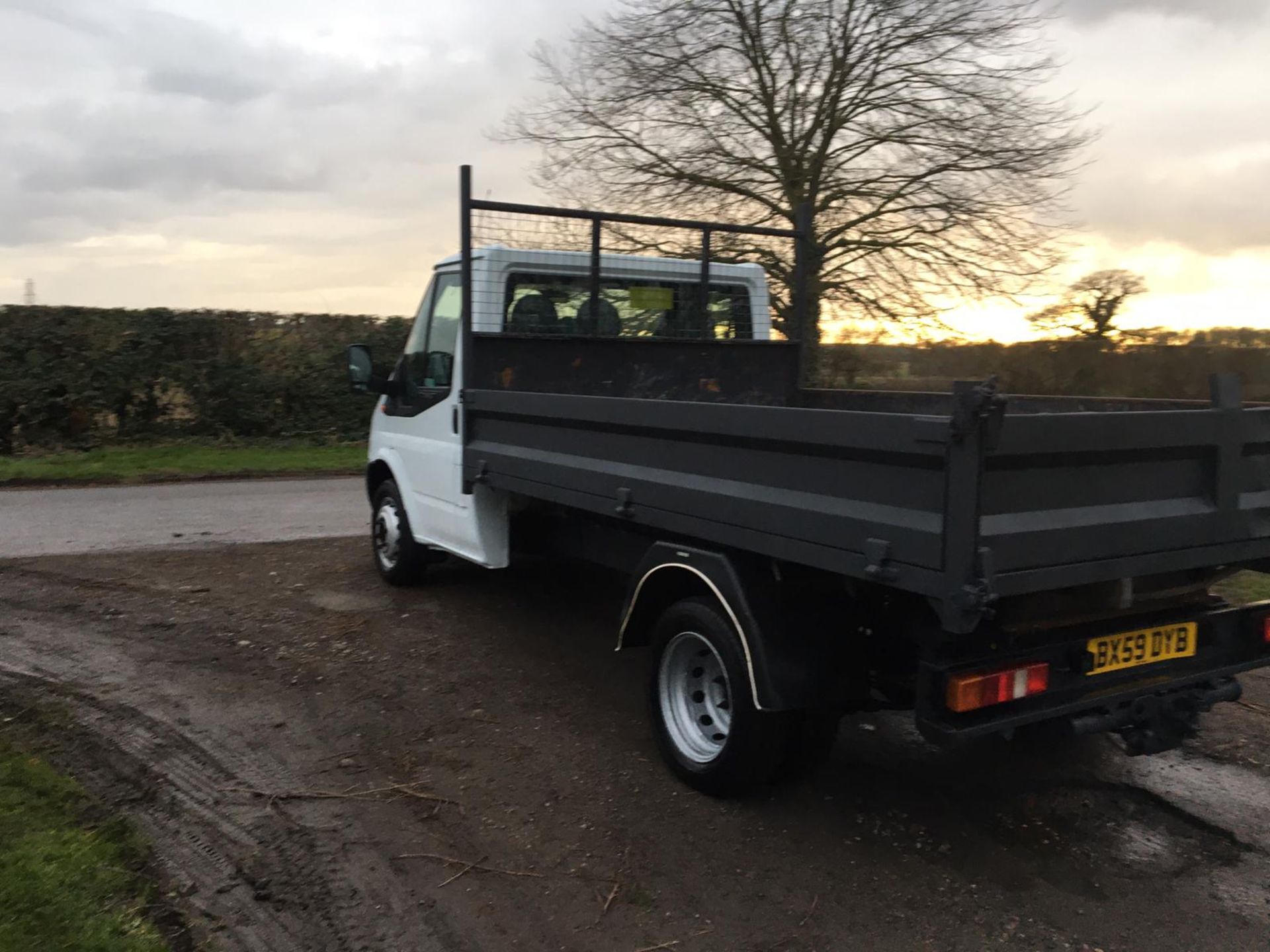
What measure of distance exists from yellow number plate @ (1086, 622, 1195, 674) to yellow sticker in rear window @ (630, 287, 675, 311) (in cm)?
345

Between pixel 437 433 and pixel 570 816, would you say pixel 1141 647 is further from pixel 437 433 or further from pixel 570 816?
pixel 437 433

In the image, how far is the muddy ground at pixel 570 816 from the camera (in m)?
3.12

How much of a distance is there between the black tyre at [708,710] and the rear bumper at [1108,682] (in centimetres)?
66

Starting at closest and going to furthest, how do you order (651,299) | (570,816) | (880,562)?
(880,562) → (570,816) → (651,299)

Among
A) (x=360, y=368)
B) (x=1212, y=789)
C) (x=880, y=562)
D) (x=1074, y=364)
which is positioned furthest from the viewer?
(x=1074, y=364)

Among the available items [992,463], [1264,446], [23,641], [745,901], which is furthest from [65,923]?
[1264,446]

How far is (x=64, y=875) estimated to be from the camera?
313 centimetres

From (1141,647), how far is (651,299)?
352 centimetres

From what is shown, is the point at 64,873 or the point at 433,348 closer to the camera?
the point at 64,873

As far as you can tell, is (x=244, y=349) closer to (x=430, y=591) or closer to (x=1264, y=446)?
(x=430, y=591)

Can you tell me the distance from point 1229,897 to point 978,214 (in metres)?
11.8

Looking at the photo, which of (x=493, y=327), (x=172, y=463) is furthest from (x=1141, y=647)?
(x=172, y=463)

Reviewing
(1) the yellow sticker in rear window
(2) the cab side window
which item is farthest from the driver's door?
(1) the yellow sticker in rear window

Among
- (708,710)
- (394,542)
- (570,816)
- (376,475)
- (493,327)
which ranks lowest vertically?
(570,816)
